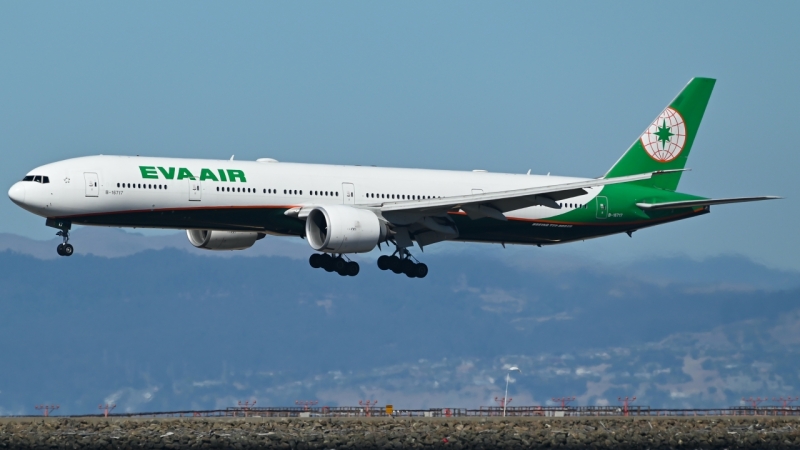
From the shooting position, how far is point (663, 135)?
58.1m

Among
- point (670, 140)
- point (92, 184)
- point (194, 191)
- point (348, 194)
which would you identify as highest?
point (670, 140)

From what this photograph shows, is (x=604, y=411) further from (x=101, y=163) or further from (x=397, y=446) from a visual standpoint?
(x=101, y=163)

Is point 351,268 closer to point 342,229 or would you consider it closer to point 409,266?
point 409,266

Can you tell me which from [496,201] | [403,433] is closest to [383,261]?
[496,201]

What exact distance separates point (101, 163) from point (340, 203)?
886cm

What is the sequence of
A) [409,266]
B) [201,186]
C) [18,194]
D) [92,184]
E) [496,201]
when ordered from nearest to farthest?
[18,194]
[92,184]
[201,186]
[496,201]
[409,266]

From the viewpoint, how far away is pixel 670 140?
58.2 metres

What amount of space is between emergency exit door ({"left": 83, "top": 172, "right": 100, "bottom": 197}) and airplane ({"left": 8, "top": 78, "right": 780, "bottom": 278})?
3 centimetres

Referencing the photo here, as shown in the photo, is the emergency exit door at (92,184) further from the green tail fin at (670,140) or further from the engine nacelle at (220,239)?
the green tail fin at (670,140)

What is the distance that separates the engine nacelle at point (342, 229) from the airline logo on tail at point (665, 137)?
49.2 feet

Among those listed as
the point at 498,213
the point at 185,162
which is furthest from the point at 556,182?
the point at 185,162

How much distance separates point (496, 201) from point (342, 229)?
20.0 ft

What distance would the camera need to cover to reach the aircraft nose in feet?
148

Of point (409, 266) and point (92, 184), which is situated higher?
point (409, 266)
